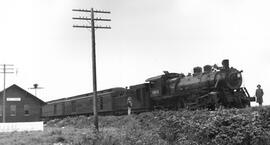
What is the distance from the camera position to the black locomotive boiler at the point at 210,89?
25.4 metres

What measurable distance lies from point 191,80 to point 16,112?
28416 millimetres

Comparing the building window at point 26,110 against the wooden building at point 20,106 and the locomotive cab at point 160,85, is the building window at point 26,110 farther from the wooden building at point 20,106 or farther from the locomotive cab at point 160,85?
the locomotive cab at point 160,85

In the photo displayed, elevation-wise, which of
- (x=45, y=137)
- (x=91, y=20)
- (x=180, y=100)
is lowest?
(x=45, y=137)

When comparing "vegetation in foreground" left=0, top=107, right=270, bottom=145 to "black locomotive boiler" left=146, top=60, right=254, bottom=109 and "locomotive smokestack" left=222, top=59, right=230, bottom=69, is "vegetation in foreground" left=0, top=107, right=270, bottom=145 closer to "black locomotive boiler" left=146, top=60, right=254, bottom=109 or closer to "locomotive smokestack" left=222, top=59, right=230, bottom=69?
"black locomotive boiler" left=146, top=60, right=254, bottom=109

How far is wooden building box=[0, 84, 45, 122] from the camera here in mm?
48688

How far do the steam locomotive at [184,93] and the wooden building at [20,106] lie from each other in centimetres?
1211

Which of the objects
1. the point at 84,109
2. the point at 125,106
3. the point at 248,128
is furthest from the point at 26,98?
the point at 248,128

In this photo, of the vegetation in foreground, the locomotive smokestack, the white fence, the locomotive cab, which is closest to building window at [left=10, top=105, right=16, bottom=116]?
the white fence

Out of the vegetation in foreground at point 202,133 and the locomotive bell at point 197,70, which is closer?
the vegetation in foreground at point 202,133

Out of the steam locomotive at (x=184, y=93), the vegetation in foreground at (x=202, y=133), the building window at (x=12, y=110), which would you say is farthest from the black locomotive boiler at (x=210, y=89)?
the building window at (x=12, y=110)

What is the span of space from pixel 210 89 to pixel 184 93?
236 cm

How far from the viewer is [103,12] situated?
2608 cm

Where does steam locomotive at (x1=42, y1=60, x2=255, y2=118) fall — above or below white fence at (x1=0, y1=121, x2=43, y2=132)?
above

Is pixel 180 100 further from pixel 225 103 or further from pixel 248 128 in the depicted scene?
pixel 248 128
